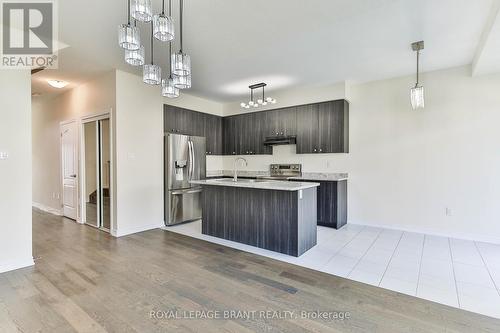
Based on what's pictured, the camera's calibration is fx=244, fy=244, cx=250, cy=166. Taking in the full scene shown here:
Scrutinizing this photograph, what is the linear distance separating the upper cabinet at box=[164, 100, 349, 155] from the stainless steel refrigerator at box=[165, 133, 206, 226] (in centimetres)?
44

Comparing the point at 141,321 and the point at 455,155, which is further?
the point at 455,155

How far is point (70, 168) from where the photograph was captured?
16.8 feet

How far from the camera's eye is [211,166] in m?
6.39

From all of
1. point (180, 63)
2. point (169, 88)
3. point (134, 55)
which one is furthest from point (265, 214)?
point (134, 55)

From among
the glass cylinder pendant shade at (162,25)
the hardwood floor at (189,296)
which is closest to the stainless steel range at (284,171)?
the hardwood floor at (189,296)

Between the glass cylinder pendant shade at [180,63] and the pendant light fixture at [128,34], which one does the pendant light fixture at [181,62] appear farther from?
the pendant light fixture at [128,34]

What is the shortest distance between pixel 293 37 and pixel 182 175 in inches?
127

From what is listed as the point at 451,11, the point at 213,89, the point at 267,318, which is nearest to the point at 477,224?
the point at 451,11

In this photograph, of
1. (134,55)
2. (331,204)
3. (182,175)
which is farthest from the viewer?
(182,175)

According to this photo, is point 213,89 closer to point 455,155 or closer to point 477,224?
point 455,155

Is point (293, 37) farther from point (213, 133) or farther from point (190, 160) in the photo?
point (213, 133)

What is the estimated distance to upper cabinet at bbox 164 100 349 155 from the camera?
15.9 feet

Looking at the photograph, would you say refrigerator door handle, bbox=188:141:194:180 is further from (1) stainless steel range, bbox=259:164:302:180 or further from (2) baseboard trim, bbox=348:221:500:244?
(2) baseboard trim, bbox=348:221:500:244

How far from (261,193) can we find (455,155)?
3.31m
